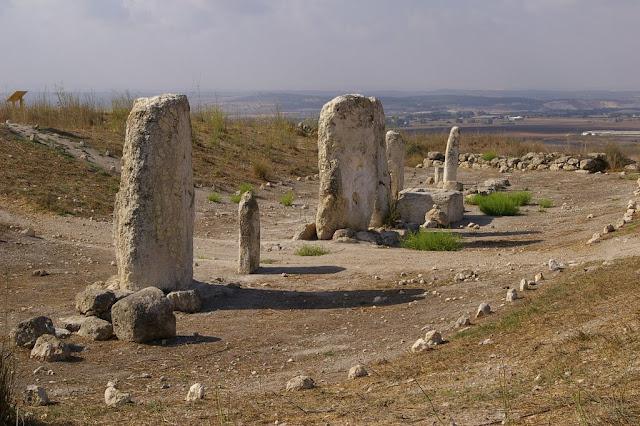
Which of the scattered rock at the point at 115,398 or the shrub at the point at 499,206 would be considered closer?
the scattered rock at the point at 115,398

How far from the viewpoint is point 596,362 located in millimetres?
6438

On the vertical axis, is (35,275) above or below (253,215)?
below

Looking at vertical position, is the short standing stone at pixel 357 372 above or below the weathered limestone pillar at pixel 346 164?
below

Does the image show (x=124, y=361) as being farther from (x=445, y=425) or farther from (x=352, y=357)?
(x=445, y=425)

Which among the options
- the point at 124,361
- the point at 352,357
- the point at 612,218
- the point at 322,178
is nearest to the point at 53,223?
the point at 322,178

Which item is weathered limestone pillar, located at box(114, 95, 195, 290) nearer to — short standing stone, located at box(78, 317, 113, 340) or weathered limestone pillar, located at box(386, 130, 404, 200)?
short standing stone, located at box(78, 317, 113, 340)

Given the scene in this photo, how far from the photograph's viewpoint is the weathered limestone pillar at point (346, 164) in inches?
632

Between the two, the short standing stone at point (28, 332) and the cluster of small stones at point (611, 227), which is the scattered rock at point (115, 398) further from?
the cluster of small stones at point (611, 227)

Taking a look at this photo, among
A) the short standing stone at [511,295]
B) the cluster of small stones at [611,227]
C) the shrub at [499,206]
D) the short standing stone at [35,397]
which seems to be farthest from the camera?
the shrub at [499,206]

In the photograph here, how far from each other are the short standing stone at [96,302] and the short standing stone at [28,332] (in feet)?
3.93

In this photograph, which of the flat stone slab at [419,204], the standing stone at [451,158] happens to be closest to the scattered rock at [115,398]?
the flat stone slab at [419,204]

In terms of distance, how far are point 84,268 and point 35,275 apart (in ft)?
2.63

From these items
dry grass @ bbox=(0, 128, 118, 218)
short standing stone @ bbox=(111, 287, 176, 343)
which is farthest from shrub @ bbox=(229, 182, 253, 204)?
short standing stone @ bbox=(111, 287, 176, 343)

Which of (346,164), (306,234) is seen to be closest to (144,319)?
(306,234)
